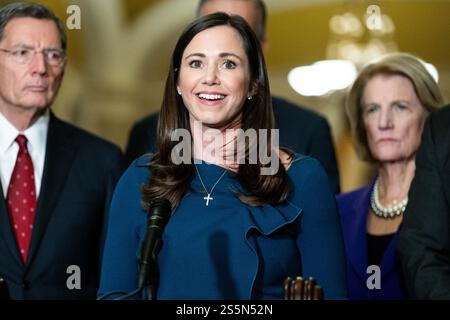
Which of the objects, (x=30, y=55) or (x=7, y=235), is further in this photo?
(x=30, y=55)

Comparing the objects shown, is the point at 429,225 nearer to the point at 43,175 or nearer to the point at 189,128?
the point at 189,128

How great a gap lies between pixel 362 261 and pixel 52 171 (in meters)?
1.31

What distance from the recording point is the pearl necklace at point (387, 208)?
404 centimetres

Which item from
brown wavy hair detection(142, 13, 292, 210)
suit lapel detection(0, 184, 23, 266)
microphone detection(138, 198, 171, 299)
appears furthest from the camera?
suit lapel detection(0, 184, 23, 266)

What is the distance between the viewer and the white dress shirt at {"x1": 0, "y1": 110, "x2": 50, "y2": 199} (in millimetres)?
3789

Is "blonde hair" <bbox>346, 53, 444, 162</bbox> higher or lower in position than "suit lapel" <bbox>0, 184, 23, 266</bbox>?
higher

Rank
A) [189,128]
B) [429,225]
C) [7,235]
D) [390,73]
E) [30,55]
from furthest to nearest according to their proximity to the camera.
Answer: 1. [390,73]
2. [30,55]
3. [7,235]
4. [189,128]
5. [429,225]

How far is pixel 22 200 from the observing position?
147 inches

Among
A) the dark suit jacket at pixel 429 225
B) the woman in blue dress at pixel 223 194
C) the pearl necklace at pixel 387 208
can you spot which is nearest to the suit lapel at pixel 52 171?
the woman in blue dress at pixel 223 194

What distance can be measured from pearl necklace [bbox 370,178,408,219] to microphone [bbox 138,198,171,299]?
189 cm

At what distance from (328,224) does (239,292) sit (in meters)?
0.35

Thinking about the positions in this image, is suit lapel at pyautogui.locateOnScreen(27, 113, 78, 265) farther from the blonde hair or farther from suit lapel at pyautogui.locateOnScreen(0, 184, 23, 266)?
the blonde hair

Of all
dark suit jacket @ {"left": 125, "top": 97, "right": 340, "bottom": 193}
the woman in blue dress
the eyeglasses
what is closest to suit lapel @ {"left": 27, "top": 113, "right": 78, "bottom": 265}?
the eyeglasses

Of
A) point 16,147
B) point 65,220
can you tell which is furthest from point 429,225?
point 16,147
